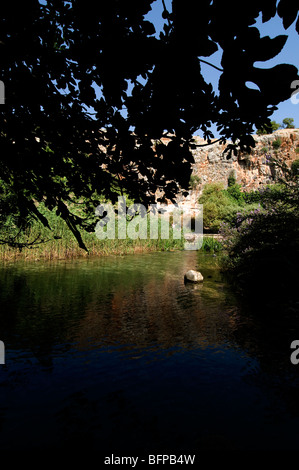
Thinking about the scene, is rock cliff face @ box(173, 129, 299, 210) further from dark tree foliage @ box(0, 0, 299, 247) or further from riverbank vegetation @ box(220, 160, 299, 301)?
dark tree foliage @ box(0, 0, 299, 247)

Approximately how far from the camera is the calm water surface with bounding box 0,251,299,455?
421cm

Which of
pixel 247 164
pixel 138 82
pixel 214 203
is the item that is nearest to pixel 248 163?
pixel 247 164

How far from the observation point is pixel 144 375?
Result: 583 centimetres

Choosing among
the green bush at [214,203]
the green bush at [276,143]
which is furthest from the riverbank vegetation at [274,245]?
the green bush at [276,143]

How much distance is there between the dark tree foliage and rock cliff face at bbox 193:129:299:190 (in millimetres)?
61187

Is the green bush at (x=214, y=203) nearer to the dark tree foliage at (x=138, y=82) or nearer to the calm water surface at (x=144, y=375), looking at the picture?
the calm water surface at (x=144, y=375)

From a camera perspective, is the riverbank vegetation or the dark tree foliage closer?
the dark tree foliage

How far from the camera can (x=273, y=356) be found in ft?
21.6

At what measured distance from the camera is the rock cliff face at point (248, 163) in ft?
208

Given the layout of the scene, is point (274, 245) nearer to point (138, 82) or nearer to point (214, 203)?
point (138, 82)

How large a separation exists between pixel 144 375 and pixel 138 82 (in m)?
4.72

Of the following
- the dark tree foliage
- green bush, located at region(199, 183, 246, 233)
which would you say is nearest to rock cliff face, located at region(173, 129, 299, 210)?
green bush, located at region(199, 183, 246, 233)
